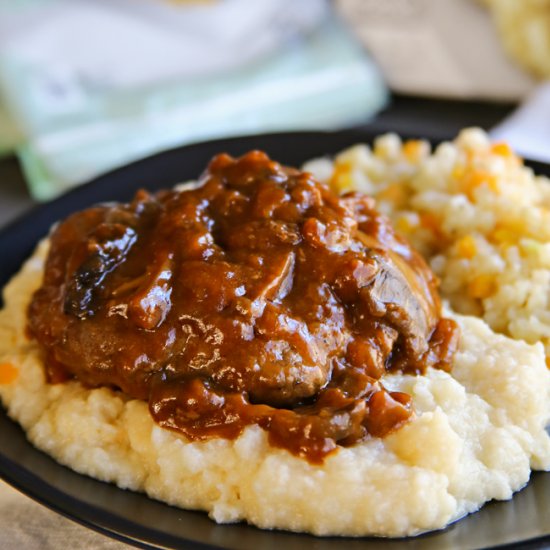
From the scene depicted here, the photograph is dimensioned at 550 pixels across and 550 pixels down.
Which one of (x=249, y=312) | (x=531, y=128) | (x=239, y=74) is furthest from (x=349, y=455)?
(x=239, y=74)

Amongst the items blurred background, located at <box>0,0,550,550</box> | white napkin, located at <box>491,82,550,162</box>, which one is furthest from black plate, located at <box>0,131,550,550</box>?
blurred background, located at <box>0,0,550,550</box>

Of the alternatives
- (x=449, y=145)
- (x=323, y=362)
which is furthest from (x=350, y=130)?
(x=323, y=362)

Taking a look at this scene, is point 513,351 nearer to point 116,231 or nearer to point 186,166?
point 116,231

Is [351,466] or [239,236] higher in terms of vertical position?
[239,236]

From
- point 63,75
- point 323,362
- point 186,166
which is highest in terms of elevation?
point 323,362

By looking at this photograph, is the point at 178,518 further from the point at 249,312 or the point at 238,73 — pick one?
the point at 238,73

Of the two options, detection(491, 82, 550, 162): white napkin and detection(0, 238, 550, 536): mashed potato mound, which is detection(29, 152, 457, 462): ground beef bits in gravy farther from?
detection(491, 82, 550, 162): white napkin
